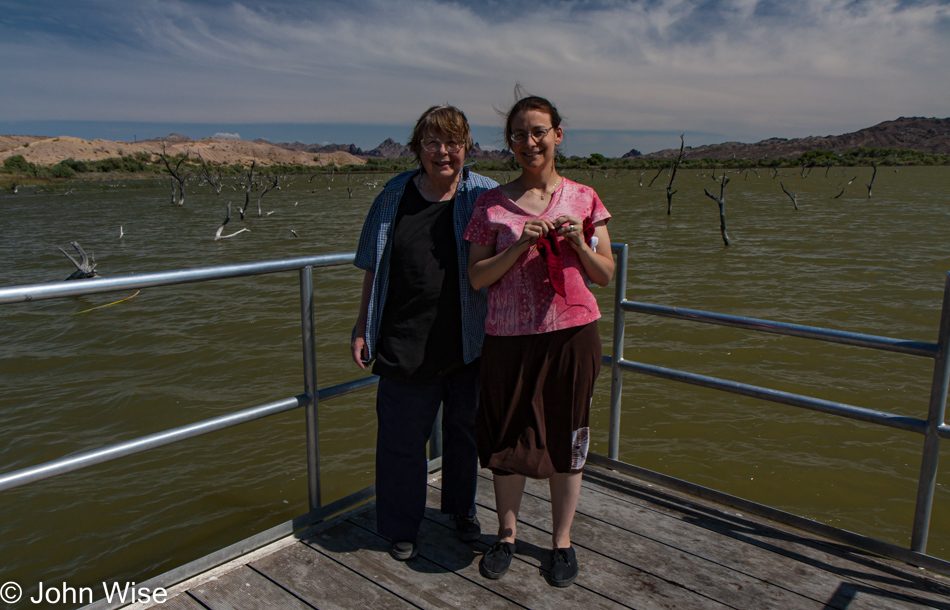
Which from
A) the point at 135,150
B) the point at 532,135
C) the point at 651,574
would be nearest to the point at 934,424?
the point at 651,574

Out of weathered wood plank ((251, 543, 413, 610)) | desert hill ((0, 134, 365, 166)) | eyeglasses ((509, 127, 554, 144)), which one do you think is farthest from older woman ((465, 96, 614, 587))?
desert hill ((0, 134, 365, 166))

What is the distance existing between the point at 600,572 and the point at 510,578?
0.31 m

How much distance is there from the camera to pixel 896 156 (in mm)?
111812

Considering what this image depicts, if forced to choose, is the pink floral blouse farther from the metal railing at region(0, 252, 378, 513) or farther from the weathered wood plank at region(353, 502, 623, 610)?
the weathered wood plank at region(353, 502, 623, 610)

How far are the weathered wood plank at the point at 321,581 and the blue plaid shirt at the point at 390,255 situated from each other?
747 mm

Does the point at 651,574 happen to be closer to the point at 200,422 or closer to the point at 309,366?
the point at 309,366

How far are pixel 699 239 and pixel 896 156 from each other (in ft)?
377

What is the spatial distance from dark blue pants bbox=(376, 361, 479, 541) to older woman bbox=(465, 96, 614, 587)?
220mm

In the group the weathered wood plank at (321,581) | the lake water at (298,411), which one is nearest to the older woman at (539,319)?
the weathered wood plank at (321,581)

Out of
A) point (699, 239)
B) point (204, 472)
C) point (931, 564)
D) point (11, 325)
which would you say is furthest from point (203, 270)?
point (699, 239)

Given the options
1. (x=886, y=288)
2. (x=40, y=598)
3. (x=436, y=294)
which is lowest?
(x=40, y=598)

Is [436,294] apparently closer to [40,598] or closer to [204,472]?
[40,598]

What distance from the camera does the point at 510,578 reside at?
220 cm

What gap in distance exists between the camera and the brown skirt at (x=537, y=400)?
2.12 m
